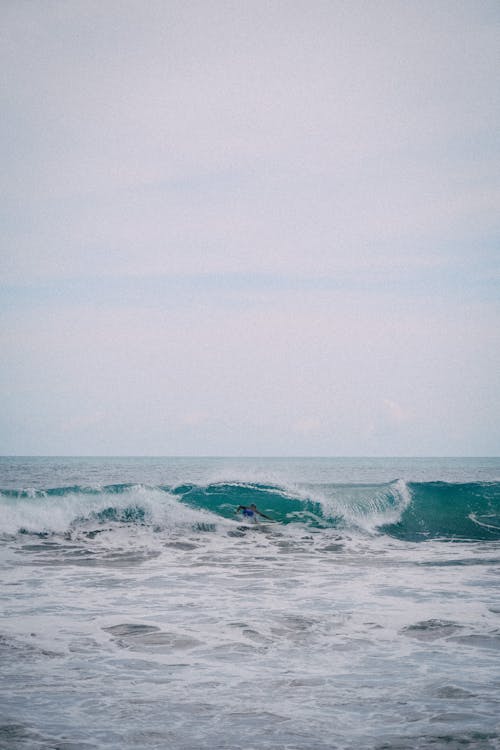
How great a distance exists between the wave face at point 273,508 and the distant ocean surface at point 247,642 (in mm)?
2008

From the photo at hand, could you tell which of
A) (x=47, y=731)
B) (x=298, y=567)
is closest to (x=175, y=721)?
(x=47, y=731)

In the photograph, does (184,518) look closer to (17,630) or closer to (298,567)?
(298,567)

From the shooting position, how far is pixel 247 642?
27.2 ft

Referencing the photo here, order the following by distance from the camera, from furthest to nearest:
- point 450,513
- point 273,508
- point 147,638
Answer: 1. point 273,508
2. point 450,513
3. point 147,638

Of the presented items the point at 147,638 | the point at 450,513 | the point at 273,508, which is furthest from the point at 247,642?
the point at 450,513

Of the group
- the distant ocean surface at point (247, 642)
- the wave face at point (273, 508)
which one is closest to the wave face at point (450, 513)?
the wave face at point (273, 508)

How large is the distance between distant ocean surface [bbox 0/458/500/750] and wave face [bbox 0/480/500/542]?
2.01 meters

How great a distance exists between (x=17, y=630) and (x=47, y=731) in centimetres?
366

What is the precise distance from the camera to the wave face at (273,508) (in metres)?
22.0

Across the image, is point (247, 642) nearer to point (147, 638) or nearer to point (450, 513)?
point (147, 638)

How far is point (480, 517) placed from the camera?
82.3 ft

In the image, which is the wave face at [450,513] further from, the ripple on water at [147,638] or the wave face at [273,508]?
the ripple on water at [147,638]

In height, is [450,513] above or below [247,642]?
below

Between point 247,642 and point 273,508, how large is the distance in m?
17.7
